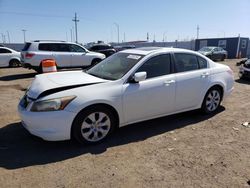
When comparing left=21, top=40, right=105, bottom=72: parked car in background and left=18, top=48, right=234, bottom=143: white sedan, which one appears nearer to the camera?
left=18, top=48, right=234, bottom=143: white sedan

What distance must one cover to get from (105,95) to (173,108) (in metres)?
1.61

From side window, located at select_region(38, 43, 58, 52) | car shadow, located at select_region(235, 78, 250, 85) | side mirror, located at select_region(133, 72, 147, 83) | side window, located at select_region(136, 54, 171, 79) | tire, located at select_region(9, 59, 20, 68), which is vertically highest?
side window, located at select_region(38, 43, 58, 52)

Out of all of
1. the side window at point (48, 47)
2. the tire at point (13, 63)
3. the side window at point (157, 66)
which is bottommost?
the tire at point (13, 63)

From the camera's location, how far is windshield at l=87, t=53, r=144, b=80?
4.38 m

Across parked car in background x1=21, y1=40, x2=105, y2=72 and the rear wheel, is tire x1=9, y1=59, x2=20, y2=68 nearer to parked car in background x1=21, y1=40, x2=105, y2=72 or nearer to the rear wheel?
the rear wheel

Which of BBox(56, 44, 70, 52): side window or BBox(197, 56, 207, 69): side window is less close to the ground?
BBox(56, 44, 70, 52): side window

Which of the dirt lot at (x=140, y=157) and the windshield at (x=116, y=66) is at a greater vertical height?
the windshield at (x=116, y=66)

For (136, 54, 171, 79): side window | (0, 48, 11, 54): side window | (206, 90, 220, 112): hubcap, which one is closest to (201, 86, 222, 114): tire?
(206, 90, 220, 112): hubcap

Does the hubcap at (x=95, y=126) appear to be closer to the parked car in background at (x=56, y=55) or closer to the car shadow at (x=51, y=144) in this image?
the car shadow at (x=51, y=144)

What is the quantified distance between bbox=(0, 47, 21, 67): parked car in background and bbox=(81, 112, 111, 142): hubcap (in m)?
14.3

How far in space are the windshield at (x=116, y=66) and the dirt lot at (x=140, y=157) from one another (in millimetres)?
1140

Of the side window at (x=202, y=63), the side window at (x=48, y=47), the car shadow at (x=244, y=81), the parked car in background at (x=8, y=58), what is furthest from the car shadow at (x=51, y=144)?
the parked car in background at (x=8, y=58)

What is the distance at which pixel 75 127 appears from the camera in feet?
12.5

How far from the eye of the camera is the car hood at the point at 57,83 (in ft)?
12.5
